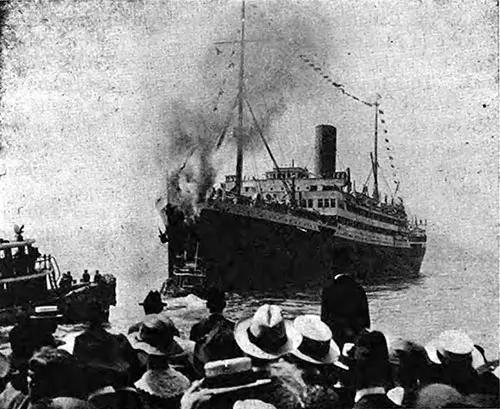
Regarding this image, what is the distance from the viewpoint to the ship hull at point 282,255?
4602mm

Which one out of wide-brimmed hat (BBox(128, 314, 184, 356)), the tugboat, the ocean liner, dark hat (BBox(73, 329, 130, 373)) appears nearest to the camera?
dark hat (BBox(73, 329, 130, 373))

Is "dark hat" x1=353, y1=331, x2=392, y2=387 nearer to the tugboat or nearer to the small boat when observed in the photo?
the tugboat

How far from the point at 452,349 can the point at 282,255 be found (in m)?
2.90

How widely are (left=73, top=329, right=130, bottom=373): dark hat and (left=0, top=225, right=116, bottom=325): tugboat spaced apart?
2.76ft

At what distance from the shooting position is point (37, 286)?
7.04 metres

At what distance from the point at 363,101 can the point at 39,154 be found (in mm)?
2498

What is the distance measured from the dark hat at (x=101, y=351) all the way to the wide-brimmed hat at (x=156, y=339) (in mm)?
106

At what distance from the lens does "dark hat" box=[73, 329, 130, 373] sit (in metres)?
2.41

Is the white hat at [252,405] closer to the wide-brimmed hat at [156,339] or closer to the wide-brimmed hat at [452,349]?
the wide-brimmed hat at [156,339]

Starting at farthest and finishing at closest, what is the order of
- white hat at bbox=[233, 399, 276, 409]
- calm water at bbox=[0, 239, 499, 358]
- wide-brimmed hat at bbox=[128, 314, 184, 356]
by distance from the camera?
calm water at bbox=[0, 239, 499, 358] < wide-brimmed hat at bbox=[128, 314, 184, 356] < white hat at bbox=[233, 399, 276, 409]

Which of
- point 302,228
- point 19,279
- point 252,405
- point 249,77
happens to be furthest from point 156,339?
point 19,279

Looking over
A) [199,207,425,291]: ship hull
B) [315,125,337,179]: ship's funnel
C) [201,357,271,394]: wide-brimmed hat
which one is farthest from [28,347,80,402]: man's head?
[199,207,425,291]: ship hull

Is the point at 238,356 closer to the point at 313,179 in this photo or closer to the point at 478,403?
the point at 478,403

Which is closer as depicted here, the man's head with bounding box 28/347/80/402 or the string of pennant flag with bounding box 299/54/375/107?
the man's head with bounding box 28/347/80/402
